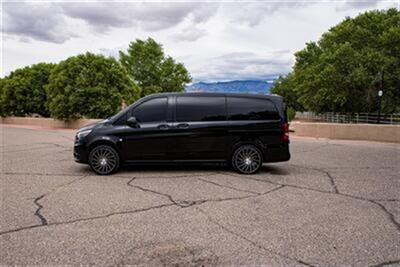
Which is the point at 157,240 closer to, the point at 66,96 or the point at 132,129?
the point at 132,129

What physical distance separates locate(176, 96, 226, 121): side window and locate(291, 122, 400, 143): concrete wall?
10.8 m

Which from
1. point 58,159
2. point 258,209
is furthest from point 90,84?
point 258,209

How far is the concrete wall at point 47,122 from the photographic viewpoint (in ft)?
92.3

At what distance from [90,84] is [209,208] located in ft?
81.0

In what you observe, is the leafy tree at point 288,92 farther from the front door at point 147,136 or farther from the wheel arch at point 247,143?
the front door at point 147,136

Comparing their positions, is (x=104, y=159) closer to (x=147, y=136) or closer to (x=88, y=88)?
(x=147, y=136)

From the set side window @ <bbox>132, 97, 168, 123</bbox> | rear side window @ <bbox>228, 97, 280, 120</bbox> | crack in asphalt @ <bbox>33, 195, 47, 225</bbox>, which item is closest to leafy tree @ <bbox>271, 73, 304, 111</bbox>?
rear side window @ <bbox>228, 97, 280, 120</bbox>

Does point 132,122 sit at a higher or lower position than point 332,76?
lower

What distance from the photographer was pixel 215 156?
8.66 metres

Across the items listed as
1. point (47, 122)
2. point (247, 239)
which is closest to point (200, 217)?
point (247, 239)

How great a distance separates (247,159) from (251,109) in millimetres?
1119

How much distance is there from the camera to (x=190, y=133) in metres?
8.54

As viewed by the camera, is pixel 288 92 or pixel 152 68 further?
pixel 288 92

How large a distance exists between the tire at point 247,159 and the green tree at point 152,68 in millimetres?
53208
